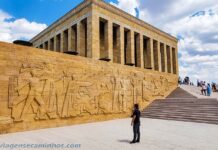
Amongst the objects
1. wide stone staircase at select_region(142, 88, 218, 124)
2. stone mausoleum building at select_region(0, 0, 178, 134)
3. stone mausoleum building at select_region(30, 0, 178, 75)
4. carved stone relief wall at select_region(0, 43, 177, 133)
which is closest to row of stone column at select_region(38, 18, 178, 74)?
stone mausoleum building at select_region(30, 0, 178, 75)

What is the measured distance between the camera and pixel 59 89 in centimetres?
1039

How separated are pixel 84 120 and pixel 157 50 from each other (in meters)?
18.0

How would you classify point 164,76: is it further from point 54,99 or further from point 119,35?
point 54,99

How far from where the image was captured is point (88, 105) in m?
11.8

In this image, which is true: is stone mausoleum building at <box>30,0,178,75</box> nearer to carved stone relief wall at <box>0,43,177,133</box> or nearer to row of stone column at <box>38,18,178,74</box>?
row of stone column at <box>38,18,178,74</box>

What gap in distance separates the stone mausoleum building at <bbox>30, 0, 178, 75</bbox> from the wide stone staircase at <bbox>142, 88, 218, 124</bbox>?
13.1 ft

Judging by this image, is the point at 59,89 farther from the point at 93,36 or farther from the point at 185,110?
the point at 93,36

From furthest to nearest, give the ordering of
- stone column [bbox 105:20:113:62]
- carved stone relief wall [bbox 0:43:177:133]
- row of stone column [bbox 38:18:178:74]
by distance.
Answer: stone column [bbox 105:20:113:62] → row of stone column [bbox 38:18:178:74] → carved stone relief wall [bbox 0:43:177:133]

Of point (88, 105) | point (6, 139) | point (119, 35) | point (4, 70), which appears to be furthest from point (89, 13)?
point (6, 139)

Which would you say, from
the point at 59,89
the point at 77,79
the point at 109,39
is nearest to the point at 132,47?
the point at 109,39

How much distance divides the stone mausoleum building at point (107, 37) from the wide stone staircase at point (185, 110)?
399cm

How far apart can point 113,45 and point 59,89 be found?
44.1 feet

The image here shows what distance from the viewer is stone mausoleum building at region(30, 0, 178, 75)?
19000 mm

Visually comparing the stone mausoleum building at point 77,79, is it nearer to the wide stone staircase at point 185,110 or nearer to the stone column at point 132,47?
the stone column at point 132,47
